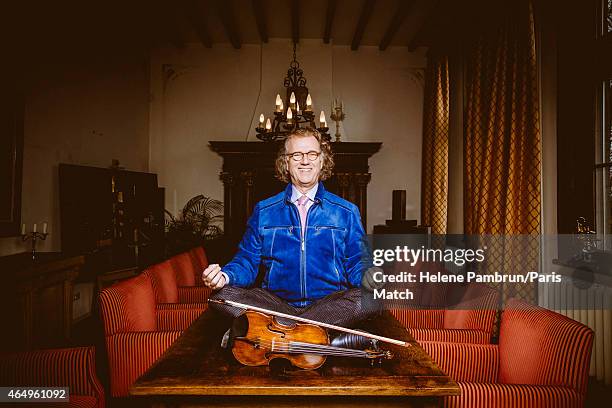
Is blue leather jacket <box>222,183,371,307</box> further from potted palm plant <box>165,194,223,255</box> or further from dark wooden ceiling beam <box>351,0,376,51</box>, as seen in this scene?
potted palm plant <box>165,194,223,255</box>

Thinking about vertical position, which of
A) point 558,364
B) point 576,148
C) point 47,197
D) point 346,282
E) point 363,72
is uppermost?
point 363,72

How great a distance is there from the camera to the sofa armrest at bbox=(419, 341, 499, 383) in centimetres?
188

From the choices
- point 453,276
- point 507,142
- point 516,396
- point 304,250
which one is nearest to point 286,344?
point 304,250

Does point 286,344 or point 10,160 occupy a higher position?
point 10,160

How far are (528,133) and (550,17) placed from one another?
3.00ft

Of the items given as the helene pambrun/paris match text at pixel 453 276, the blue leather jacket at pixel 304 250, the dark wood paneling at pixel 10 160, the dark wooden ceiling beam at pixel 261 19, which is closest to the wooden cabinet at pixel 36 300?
the dark wood paneling at pixel 10 160

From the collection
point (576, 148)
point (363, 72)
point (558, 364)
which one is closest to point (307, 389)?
point (558, 364)

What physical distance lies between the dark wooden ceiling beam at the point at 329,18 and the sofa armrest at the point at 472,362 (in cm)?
438

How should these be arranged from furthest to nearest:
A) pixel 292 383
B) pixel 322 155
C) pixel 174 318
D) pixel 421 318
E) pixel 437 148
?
pixel 437 148, pixel 421 318, pixel 174 318, pixel 322 155, pixel 292 383

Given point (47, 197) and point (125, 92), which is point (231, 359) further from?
point (125, 92)

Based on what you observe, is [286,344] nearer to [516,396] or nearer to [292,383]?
[292,383]

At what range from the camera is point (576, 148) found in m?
3.13

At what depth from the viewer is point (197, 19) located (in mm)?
5535

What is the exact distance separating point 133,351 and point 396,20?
5115mm
